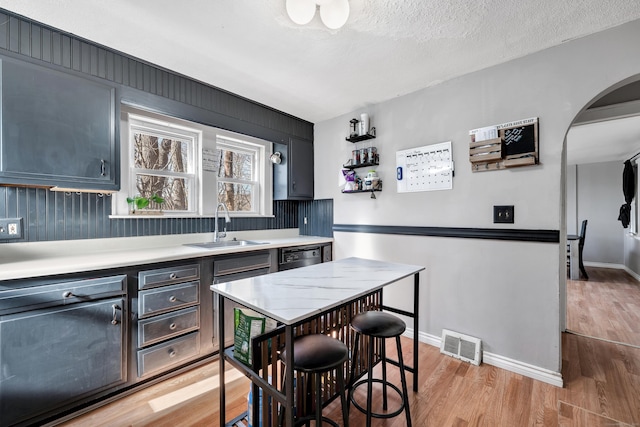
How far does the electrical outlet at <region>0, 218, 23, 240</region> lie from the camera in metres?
1.70

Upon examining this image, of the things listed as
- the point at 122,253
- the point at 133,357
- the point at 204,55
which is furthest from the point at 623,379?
the point at 204,55

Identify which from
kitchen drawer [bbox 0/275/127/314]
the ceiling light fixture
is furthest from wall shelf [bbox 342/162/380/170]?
kitchen drawer [bbox 0/275/127/314]

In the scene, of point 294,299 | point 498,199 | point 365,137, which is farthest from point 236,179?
point 498,199

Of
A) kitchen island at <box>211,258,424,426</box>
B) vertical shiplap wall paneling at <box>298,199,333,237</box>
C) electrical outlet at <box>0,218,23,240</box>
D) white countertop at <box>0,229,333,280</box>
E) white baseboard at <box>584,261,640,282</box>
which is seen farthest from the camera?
white baseboard at <box>584,261,640,282</box>

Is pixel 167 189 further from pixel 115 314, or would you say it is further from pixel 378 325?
pixel 378 325

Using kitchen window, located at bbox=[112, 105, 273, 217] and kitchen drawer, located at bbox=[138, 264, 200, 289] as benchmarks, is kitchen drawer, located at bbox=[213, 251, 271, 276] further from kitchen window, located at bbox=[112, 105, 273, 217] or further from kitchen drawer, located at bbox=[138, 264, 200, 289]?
kitchen window, located at bbox=[112, 105, 273, 217]

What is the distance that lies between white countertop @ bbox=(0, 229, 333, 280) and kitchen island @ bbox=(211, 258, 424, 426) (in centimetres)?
79

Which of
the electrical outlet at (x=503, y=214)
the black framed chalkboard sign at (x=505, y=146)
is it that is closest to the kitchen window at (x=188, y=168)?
the black framed chalkboard sign at (x=505, y=146)

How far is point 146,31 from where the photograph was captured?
1820mm

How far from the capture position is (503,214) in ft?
7.04

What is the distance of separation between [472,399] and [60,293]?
2.57 meters

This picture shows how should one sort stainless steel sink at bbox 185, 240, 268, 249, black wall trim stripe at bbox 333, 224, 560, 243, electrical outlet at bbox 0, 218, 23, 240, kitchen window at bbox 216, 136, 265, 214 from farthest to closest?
1. kitchen window at bbox 216, 136, 265, 214
2. stainless steel sink at bbox 185, 240, 268, 249
3. black wall trim stripe at bbox 333, 224, 560, 243
4. electrical outlet at bbox 0, 218, 23, 240

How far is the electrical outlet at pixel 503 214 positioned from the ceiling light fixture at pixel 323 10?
1.79 meters

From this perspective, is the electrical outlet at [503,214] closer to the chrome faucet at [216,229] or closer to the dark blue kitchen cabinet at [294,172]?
the dark blue kitchen cabinet at [294,172]
